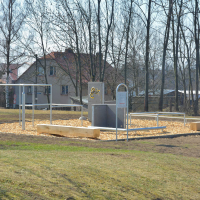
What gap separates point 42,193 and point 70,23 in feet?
93.7

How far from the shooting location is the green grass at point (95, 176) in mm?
4883

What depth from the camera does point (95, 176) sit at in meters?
5.77

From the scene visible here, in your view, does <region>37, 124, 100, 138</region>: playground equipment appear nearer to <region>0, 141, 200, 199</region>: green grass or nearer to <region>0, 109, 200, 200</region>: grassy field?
<region>0, 109, 200, 200</region>: grassy field

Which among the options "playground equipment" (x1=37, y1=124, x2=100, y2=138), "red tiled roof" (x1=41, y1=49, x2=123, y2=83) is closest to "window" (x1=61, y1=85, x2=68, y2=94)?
"red tiled roof" (x1=41, y1=49, x2=123, y2=83)

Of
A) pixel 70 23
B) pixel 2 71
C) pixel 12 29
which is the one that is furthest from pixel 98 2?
pixel 2 71

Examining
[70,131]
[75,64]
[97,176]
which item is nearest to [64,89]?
[75,64]

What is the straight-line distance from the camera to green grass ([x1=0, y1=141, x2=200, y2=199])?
16.0 feet

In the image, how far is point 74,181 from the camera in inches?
211

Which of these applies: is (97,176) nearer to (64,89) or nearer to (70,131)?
(70,131)

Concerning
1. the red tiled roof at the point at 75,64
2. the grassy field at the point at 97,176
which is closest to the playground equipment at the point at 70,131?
the grassy field at the point at 97,176

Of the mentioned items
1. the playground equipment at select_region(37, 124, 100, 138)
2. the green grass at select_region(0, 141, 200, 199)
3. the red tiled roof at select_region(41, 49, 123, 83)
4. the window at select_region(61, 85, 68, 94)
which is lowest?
the green grass at select_region(0, 141, 200, 199)

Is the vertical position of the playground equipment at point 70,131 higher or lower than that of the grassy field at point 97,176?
higher

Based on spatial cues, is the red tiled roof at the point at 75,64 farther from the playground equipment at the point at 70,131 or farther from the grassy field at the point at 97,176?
the grassy field at the point at 97,176

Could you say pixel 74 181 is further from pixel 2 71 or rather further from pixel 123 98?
pixel 2 71
